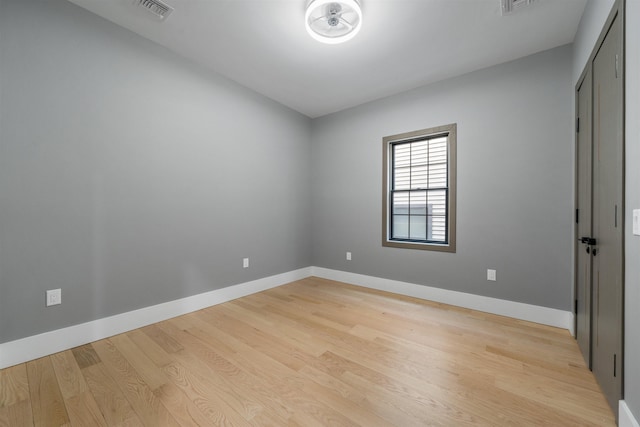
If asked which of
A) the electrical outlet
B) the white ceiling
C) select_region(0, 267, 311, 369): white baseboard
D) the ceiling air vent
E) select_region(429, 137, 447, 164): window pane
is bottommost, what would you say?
select_region(0, 267, 311, 369): white baseboard

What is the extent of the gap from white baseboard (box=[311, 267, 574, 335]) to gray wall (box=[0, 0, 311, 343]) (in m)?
1.67

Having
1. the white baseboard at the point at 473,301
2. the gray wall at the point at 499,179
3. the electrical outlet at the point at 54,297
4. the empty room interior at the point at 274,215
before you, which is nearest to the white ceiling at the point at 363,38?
the empty room interior at the point at 274,215

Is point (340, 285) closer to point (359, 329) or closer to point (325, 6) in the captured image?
point (359, 329)

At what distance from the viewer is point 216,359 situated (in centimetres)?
192

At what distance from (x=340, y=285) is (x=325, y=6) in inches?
131

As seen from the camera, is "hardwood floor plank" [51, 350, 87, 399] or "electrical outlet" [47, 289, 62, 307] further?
"electrical outlet" [47, 289, 62, 307]

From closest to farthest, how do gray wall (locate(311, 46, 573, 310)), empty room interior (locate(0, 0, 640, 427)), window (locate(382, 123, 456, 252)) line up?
empty room interior (locate(0, 0, 640, 427)) < gray wall (locate(311, 46, 573, 310)) < window (locate(382, 123, 456, 252))

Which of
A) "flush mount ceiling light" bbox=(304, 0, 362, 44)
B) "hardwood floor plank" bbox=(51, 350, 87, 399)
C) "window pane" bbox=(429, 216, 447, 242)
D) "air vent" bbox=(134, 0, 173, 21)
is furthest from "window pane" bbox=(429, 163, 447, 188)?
"hardwood floor plank" bbox=(51, 350, 87, 399)

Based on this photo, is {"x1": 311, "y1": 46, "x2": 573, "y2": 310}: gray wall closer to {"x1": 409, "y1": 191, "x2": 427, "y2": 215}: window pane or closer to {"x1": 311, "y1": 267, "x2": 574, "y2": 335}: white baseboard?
{"x1": 311, "y1": 267, "x2": 574, "y2": 335}: white baseboard

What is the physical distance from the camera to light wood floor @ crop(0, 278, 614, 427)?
4.53 feet

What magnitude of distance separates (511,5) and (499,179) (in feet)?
5.11

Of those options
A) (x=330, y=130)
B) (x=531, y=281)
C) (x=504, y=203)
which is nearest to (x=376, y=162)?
(x=330, y=130)

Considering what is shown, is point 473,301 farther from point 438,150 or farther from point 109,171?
point 109,171

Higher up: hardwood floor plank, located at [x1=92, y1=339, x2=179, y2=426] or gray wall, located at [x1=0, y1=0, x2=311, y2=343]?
gray wall, located at [x1=0, y1=0, x2=311, y2=343]
